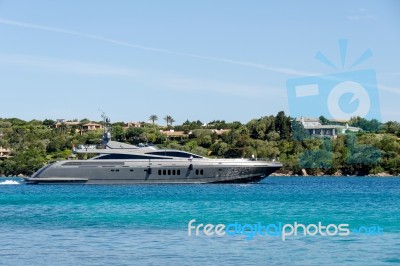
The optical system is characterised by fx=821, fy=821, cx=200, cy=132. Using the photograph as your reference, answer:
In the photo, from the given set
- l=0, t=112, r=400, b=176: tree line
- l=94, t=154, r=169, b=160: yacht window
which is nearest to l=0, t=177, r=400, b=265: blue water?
l=94, t=154, r=169, b=160: yacht window

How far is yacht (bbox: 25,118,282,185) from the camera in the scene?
69.1 m

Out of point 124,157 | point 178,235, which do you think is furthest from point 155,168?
point 178,235

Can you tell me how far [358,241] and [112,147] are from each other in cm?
4678

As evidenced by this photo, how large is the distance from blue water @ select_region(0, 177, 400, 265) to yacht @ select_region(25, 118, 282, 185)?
21678 millimetres

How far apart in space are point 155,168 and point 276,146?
55.0 meters

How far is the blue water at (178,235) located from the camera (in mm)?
22141

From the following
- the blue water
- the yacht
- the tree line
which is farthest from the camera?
the tree line

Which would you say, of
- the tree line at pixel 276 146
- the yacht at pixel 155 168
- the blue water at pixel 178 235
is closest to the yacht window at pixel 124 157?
the yacht at pixel 155 168

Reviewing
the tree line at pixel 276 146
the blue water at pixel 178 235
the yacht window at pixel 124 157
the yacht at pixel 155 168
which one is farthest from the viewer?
the tree line at pixel 276 146

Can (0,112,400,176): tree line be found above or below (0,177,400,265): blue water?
above

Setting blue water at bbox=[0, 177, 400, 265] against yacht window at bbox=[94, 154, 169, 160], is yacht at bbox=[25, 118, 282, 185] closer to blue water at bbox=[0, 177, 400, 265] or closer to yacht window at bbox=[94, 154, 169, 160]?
yacht window at bbox=[94, 154, 169, 160]

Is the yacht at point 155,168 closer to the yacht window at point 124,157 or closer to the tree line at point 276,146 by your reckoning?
the yacht window at point 124,157

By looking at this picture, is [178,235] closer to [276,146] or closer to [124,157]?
[124,157]

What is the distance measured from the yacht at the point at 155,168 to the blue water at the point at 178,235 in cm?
2168
